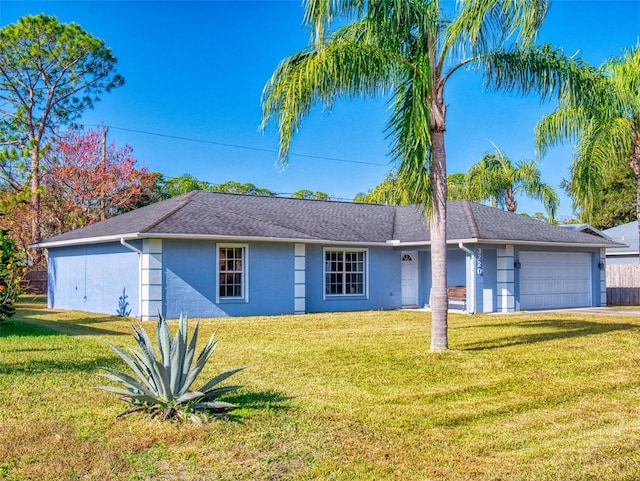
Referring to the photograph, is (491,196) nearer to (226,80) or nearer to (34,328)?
(226,80)

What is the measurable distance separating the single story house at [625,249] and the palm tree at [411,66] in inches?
766

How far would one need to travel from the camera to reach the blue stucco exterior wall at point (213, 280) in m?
18.2

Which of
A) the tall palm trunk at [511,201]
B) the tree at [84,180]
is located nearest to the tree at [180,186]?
the tree at [84,180]

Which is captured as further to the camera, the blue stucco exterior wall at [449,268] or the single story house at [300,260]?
the blue stucco exterior wall at [449,268]

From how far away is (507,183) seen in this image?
33.0 meters

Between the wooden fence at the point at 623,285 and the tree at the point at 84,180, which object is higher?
the tree at the point at 84,180

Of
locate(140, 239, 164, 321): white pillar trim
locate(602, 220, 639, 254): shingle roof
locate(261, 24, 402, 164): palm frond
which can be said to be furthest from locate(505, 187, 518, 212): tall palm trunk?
locate(261, 24, 402, 164): palm frond

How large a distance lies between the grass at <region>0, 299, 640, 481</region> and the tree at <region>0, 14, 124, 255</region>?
2211cm

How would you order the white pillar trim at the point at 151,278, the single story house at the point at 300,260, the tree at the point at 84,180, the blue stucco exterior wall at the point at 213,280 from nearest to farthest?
the white pillar trim at the point at 151,278 → the blue stucco exterior wall at the point at 213,280 → the single story house at the point at 300,260 → the tree at the point at 84,180

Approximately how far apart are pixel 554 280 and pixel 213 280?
12408 millimetres

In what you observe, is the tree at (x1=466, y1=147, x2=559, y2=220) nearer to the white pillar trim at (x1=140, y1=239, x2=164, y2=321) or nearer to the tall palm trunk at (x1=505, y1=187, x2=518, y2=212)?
the tall palm trunk at (x1=505, y1=187, x2=518, y2=212)

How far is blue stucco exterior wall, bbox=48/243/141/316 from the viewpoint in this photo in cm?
1898

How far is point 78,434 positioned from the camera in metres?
6.07

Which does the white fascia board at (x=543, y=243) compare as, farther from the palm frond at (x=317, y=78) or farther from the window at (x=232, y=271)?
the palm frond at (x=317, y=78)
